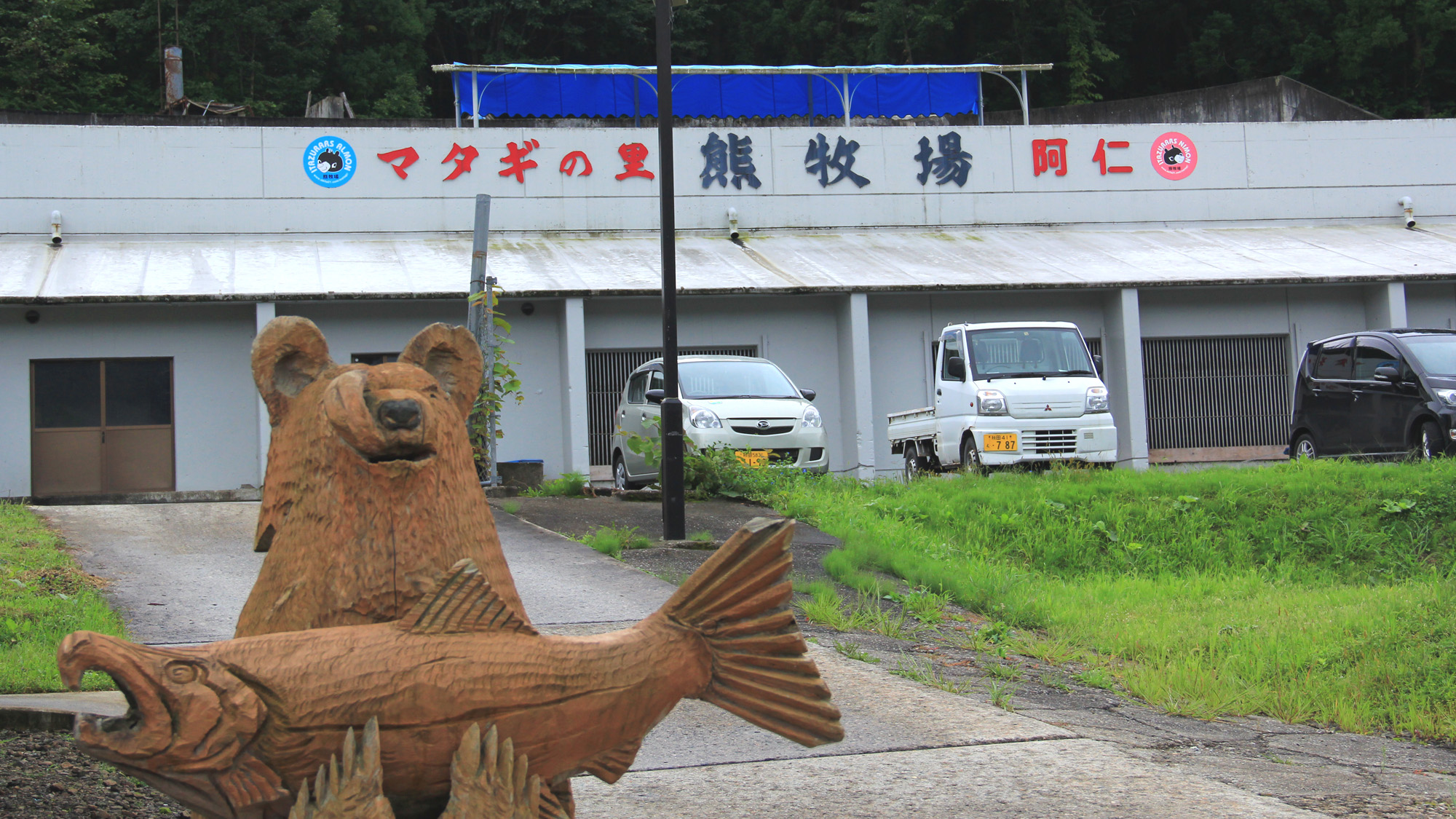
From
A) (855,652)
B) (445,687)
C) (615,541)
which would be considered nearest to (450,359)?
(445,687)

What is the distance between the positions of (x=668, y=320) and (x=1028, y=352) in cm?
519

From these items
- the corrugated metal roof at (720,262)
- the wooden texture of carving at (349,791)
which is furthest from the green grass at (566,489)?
the wooden texture of carving at (349,791)

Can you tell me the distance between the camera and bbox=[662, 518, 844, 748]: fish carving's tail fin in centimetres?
226

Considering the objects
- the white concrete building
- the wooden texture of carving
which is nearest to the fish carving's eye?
the wooden texture of carving

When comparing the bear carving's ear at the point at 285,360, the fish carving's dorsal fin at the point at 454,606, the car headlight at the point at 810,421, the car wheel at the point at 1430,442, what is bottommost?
the fish carving's dorsal fin at the point at 454,606

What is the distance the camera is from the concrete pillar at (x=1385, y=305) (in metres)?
17.6

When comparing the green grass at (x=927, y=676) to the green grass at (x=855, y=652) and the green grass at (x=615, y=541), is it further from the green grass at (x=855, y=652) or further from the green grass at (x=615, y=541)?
the green grass at (x=615, y=541)

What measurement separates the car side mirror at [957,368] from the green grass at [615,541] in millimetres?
4925

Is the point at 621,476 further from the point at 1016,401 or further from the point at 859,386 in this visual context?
the point at 1016,401

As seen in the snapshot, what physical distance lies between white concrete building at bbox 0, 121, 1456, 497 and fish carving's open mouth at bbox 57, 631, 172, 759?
44.9 ft

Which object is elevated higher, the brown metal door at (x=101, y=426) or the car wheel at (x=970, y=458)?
the brown metal door at (x=101, y=426)

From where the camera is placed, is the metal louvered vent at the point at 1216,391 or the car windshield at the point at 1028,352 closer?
the car windshield at the point at 1028,352

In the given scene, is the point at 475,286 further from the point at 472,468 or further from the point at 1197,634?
the point at 472,468

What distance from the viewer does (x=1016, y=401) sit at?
12.8 metres
